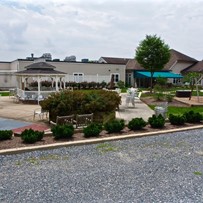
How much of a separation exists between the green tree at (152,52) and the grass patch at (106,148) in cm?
2755

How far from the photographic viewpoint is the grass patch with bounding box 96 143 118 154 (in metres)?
8.08

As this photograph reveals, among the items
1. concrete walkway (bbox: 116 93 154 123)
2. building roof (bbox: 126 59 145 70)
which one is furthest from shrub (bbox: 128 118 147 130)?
building roof (bbox: 126 59 145 70)

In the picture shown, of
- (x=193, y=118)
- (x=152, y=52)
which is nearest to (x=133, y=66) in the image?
(x=152, y=52)

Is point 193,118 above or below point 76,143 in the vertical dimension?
above

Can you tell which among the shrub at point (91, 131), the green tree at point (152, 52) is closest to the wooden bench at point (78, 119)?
the shrub at point (91, 131)

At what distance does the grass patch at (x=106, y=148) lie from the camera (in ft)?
26.5

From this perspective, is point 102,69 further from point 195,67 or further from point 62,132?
point 62,132

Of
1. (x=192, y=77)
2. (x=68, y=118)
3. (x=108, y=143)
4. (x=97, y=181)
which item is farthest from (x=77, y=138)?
(x=192, y=77)

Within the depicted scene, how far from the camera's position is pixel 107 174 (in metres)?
6.20

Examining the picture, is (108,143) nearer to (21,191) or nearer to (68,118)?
(68,118)

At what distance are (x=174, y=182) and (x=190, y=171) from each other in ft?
2.92

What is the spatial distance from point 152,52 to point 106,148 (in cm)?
2868

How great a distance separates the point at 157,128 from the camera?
36.1 feet

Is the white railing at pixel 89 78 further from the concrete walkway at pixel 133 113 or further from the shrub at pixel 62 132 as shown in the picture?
the shrub at pixel 62 132
